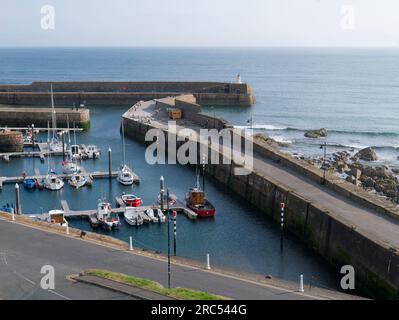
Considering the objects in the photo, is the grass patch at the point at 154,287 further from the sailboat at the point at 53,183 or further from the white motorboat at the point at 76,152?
the white motorboat at the point at 76,152

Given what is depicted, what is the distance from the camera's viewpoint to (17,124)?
70750 mm

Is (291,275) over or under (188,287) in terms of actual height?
under

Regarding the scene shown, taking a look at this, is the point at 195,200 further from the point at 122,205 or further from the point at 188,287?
the point at 188,287

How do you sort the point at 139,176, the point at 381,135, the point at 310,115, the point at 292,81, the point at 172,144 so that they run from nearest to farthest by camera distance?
the point at 139,176 < the point at 172,144 < the point at 381,135 < the point at 310,115 < the point at 292,81

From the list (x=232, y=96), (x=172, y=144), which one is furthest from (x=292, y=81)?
(x=172, y=144)

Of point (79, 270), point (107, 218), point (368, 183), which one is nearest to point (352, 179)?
point (368, 183)

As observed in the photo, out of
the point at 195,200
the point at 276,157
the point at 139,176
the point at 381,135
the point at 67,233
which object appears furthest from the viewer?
the point at 381,135

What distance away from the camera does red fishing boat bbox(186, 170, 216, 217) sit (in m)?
34.8

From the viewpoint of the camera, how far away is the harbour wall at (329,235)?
23.1m

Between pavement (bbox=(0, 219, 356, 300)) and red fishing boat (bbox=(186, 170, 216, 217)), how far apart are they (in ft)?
37.9

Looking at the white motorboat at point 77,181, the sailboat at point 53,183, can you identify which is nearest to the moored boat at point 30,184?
the sailboat at point 53,183

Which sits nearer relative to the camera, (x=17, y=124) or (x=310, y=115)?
(x=17, y=124)

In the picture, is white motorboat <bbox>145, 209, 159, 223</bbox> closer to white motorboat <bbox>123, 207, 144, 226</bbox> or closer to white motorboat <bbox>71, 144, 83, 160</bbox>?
white motorboat <bbox>123, 207, 144, 226</bbox>

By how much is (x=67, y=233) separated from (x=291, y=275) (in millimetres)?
10441
